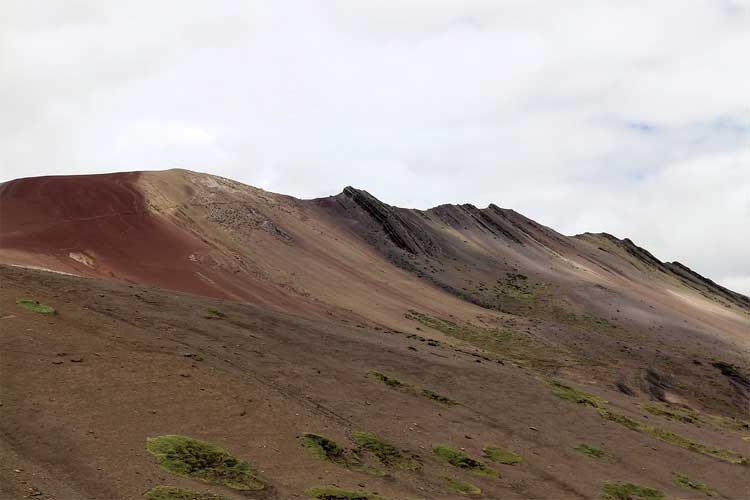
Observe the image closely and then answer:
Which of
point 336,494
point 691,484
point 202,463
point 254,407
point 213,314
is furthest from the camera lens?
Answer: point 213,314

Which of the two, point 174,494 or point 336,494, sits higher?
point 174,494

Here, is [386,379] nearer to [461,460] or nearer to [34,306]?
[461,460]

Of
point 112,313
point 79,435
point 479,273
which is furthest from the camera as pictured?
point 479,273

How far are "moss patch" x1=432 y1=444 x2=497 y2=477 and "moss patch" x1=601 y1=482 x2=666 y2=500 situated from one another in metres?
5.64

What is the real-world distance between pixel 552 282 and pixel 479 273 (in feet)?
38.0

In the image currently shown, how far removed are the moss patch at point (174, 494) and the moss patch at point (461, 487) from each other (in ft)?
33.1

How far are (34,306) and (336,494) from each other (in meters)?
15.3

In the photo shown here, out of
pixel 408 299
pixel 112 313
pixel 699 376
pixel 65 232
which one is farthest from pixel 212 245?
pixel 699 376

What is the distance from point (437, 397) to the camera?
37531 millimetres

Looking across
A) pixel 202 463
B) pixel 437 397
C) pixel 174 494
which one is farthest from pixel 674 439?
pixel 174 494

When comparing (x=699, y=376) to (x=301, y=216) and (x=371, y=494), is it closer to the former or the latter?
(x=301, y=216)

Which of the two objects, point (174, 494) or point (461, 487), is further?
point (461, 487)

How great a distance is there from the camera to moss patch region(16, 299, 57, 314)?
27969mm

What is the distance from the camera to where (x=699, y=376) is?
228 feet
